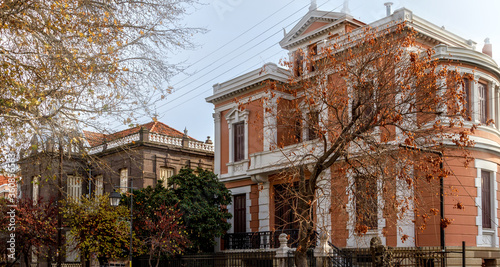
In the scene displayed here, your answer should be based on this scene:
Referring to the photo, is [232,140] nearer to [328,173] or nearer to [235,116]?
[235,116]

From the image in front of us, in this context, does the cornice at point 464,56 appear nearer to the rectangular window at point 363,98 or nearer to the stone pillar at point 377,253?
the rectangular window at point 363,98

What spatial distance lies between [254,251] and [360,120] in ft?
38.2

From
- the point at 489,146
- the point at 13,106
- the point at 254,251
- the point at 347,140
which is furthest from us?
the point at 254,251

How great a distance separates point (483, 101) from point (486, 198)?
11.8ft

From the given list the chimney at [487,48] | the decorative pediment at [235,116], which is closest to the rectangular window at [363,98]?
the decorative pediment at [235,116]

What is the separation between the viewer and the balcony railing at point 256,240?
929 inches

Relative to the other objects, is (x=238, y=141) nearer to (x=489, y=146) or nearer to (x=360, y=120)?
(x=489, y=146)

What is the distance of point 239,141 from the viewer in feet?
92.6

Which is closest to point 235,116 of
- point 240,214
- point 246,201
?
point 246,201

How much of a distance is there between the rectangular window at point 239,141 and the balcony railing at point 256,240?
383cm

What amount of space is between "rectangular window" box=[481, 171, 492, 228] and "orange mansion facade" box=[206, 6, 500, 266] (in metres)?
0.04

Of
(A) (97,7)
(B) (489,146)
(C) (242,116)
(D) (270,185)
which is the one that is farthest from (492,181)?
(A) (97,7)

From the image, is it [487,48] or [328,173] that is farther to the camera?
[487,48]

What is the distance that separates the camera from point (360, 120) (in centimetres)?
1426
